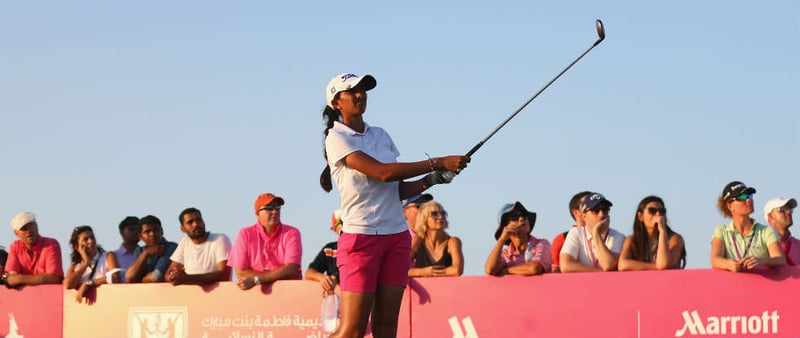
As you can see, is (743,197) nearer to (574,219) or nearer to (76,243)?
(574,219)

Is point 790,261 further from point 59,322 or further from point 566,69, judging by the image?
point 59,322

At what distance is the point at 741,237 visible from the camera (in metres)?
11.2

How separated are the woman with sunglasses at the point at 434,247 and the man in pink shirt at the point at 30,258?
4.76 m

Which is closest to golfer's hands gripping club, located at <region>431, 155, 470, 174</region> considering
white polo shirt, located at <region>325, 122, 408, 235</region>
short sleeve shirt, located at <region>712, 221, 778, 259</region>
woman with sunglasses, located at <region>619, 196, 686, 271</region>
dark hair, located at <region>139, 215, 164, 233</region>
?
white polo shirt, located at <region>325, 122, 408, 235</region>

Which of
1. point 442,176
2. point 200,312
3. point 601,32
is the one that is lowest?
point 200,312

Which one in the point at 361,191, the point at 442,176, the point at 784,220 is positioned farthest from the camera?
the point at 784,220

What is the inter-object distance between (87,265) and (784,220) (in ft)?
24.7

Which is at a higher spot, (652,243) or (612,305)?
(652,243)

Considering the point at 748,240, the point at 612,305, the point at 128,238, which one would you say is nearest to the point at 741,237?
the point at 748,240

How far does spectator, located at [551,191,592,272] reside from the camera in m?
12.6

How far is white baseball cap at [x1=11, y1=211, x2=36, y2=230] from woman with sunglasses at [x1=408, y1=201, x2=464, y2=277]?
17.5 feet

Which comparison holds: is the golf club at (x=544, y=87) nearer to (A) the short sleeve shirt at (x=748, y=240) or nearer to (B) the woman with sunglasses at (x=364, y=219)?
(B) the woman with sunglasses at (x=364, y=219)

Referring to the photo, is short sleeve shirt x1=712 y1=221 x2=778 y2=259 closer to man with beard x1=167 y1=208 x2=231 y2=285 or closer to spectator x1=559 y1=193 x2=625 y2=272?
spectator x1=559 y1=193 x2=625 y2=272

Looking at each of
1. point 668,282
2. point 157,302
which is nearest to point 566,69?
point 668,282
